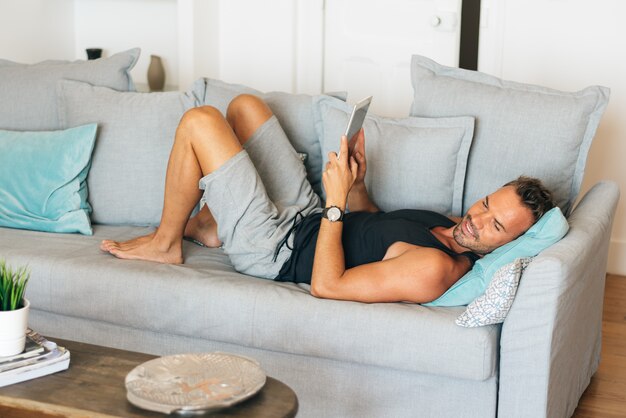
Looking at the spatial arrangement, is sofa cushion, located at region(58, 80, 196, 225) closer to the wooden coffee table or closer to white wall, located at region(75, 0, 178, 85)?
the wooden coffee table

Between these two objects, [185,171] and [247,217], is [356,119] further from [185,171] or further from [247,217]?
[185,171]

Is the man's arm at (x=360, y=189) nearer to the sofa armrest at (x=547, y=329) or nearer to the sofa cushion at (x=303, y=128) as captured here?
the sofa cushion at (x=303, y=128)

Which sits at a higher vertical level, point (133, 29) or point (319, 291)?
point (133, 29)

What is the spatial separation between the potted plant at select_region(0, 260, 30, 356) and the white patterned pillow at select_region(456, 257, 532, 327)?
1.04 metres

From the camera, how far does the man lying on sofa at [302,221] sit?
2.37m

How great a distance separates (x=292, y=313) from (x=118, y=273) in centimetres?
57

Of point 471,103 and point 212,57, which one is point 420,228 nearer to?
point 471,103

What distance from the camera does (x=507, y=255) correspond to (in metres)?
→ 2.35

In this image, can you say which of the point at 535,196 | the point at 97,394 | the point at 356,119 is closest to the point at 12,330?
the point at 97,394

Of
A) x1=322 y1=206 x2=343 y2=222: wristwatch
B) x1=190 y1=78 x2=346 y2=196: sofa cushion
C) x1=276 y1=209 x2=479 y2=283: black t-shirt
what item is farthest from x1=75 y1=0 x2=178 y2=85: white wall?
x1=322 y1=206 x2=343 y2=222: wristwatch

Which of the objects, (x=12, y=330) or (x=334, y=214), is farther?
(x=334, y=214)

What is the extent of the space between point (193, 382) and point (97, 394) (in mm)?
202

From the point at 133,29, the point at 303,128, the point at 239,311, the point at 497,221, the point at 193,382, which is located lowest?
the point at 239,311

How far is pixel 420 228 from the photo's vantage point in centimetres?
251
